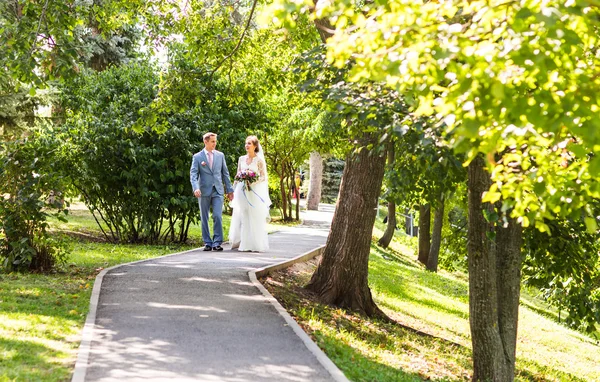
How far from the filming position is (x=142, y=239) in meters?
16.7

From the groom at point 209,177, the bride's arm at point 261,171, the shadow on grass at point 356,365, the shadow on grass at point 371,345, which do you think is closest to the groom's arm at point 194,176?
the groom at point 209,177

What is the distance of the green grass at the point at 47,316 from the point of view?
5.98 meters

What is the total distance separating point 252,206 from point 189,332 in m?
7.51

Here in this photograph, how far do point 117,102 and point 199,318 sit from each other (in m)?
8.96

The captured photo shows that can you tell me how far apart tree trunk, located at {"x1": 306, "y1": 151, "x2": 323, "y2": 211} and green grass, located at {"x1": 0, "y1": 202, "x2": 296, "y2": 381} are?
2468cm

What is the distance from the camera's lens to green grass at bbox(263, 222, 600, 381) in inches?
322

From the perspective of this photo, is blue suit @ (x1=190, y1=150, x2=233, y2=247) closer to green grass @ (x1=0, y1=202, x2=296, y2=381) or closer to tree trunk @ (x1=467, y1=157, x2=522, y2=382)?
green grass @ (x1=0, y1=202, x2=296, y2=381)

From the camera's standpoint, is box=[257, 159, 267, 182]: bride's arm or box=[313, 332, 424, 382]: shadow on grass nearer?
box=[313, 332, 424, 382]: shadow on grass

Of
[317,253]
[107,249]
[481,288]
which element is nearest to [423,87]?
[481,288]

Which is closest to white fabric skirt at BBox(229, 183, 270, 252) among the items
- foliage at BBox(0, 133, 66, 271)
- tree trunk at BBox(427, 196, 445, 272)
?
foliage at BBox(0, 133, 66, 271)

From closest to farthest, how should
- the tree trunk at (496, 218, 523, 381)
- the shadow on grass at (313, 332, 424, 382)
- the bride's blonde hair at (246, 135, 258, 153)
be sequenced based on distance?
the shadow on grass at (313, 332, 424, 382) → the tree trunk at (496, 218, 523, 381) → the bride's blonde hair at (246, 135, 258, 153)

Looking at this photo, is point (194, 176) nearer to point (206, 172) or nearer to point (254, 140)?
point (206, 172)

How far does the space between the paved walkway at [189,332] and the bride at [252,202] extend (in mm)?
3336

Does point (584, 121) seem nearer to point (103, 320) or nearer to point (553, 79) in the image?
point (553, 79)
